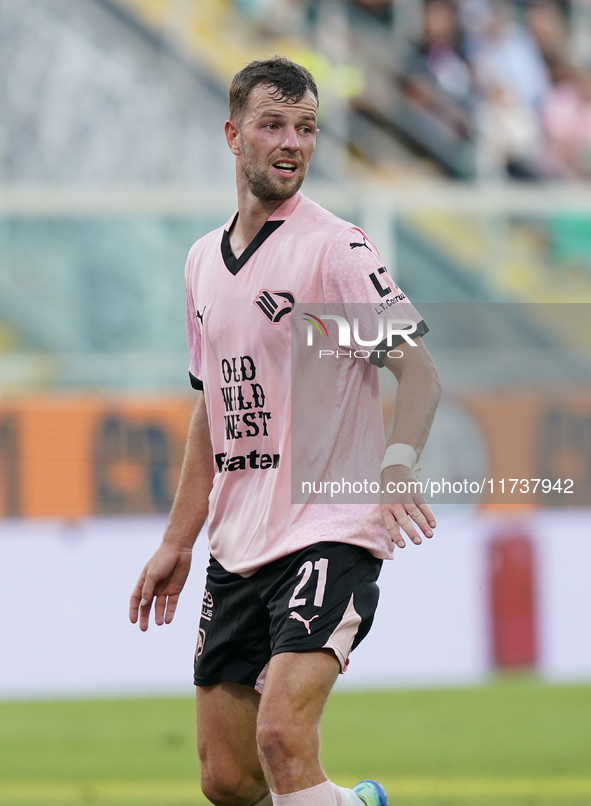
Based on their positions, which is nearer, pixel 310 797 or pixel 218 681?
pixel 310 797

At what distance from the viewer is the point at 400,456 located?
3.21 m

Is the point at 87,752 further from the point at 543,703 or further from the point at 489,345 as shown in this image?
the point at 489,345

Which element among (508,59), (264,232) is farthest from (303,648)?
(508,59)

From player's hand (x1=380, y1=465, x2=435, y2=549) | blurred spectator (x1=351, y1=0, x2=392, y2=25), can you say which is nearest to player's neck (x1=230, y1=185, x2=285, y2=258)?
player's hand (x1=380, y1=465, x2=435, y2=549)

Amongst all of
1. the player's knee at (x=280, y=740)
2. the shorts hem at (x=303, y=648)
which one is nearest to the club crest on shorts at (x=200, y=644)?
the shorts hem at (x=303, y=648)

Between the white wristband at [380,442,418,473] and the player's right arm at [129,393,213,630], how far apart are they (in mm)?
924

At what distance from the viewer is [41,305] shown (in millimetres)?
9648

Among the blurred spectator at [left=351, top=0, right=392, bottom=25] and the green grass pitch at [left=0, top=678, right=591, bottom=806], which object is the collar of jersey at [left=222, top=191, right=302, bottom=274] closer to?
the green grass pitch at [left=0, top=678, right=591, bottom=806]

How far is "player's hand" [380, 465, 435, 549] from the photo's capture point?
3043 millimetres

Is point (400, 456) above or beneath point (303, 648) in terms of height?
above

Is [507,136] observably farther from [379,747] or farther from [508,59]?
[379,747]

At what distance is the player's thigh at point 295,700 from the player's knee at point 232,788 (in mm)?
513

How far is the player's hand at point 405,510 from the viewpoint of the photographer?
3.04 metres

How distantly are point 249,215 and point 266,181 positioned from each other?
18 cm
